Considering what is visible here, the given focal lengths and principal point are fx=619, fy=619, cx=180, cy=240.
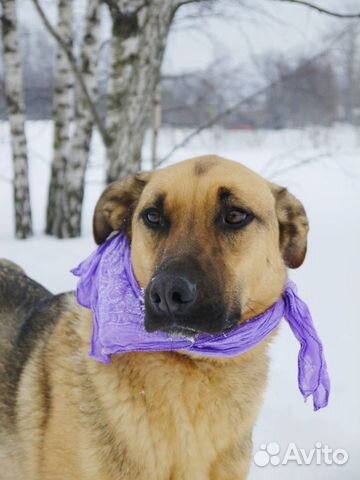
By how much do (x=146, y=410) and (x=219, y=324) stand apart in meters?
0.46

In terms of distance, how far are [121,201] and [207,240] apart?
0.56 m

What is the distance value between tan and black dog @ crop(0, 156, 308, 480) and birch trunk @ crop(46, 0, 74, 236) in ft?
27.5

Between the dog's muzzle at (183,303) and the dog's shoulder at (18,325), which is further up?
the dog's muzzle at (183,303)

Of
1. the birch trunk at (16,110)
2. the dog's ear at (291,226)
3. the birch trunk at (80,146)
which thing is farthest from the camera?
the birch trunk at (16,110)

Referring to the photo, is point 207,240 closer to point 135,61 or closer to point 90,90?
point 135,61

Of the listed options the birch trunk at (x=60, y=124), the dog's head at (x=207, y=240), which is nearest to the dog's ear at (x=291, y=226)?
the dog's head at (x=207, y=240)

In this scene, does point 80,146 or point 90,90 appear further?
point 80,146

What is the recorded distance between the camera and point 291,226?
102 inches

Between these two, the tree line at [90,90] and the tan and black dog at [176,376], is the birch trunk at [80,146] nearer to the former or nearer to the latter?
the tree line at [90,90]

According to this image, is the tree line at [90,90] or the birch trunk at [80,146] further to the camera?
the birch trunk at [80,146]

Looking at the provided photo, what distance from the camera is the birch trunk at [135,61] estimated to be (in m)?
5.93

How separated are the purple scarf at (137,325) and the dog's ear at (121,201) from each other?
77 mm

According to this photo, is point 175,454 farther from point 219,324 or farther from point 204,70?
point 204,70

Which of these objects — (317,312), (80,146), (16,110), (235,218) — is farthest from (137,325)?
(16,110)
